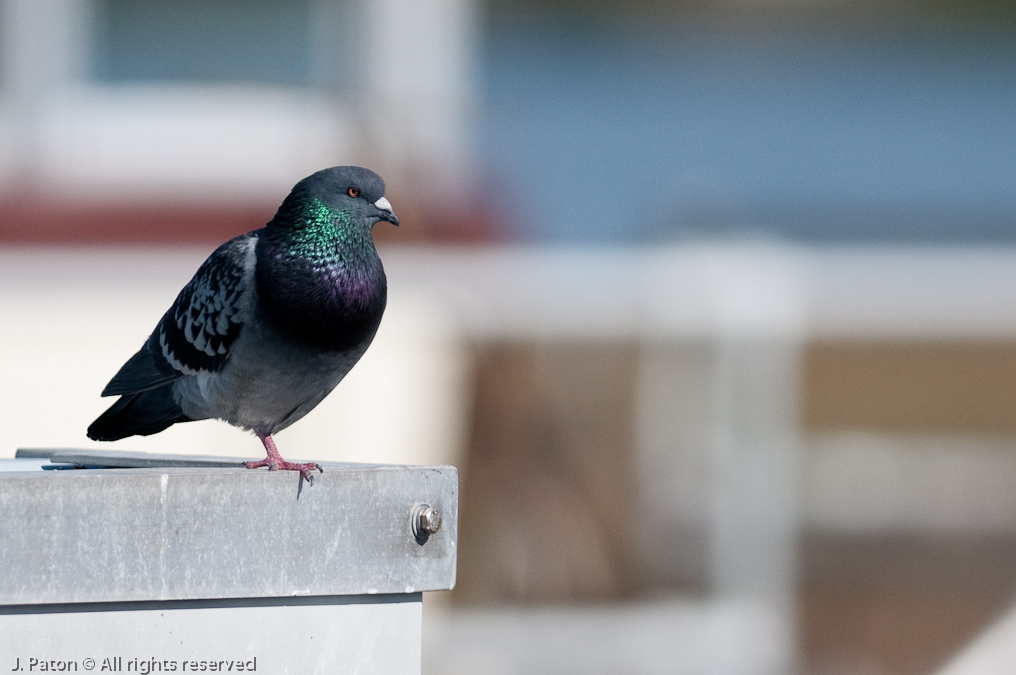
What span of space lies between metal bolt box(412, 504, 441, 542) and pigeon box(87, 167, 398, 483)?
1.76 feet

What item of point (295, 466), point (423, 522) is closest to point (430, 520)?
point (423, 522)

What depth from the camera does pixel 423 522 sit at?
5.95 ft

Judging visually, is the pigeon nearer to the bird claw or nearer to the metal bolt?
the bird claw

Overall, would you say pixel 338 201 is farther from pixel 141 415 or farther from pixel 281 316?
pixel 141 415

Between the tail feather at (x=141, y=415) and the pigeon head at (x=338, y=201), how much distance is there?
1.57 ft

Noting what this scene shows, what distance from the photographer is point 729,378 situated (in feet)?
23.7

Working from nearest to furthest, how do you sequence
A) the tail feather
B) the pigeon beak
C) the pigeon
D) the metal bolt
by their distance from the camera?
the metal bolt → the pigeon → the pigeon beak → the tail feather

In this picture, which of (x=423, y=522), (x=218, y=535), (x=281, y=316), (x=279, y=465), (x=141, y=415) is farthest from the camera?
(x=141, y=415)

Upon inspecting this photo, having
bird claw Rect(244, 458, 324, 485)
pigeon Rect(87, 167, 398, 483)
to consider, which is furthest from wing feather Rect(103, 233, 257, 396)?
bird claw Rect(244, 458, 324, 485)

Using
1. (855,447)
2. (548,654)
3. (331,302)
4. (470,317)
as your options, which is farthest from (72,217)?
(855,447)

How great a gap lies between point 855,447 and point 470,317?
464 cm

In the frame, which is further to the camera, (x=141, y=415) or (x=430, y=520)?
(x=141, y=415)

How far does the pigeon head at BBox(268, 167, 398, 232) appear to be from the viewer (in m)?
2.51

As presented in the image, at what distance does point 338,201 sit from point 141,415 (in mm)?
656
